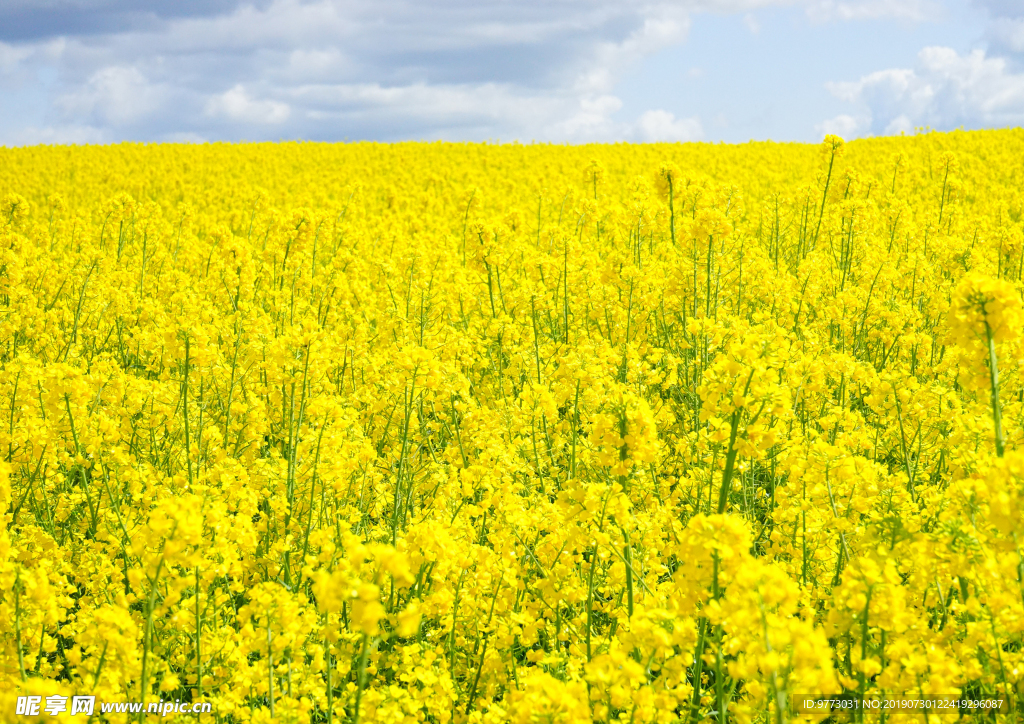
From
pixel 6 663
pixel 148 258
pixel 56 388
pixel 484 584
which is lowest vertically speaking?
pixel 6 663

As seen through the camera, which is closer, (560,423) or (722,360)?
(722,360)

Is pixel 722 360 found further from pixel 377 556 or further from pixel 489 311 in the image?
pixel 489 311

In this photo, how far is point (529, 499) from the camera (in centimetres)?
347

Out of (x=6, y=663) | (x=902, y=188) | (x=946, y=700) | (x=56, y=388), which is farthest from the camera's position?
(x=902, y=188)

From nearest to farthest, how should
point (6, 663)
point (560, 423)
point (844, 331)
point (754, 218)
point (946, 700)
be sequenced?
point (946, 700), point (6, 663), point (560, 423), point (844, 331), point (754, 218)

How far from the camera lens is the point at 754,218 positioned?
13375 mm

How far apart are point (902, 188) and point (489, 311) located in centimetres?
1285

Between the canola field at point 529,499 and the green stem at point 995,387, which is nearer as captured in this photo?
the canola field at point 529,499

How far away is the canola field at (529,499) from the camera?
223 cm

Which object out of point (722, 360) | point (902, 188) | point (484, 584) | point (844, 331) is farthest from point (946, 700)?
point (902, 188)

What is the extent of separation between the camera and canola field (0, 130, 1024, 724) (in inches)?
87.8

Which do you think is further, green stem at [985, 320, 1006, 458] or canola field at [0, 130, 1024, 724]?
green stem at [985, 320, 1006, 458]

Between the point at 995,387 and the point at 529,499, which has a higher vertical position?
the point at 995,387

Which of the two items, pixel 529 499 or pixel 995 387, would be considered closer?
pixel 995 387
